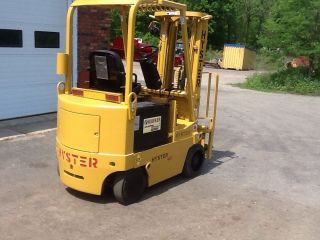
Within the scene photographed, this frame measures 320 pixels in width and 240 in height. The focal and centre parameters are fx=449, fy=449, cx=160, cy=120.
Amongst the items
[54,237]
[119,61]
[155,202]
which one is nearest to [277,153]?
[155,202]

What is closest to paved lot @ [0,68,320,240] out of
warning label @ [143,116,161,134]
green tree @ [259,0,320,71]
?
warning label @ [143,116,161,134]

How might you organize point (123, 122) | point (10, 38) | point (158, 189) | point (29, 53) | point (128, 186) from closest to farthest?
point (123, 122) < point (128, 186) < point (158, 189) < point (10, 38) < point (29, 53)

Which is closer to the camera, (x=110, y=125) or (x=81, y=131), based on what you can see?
(x=110, y=125)

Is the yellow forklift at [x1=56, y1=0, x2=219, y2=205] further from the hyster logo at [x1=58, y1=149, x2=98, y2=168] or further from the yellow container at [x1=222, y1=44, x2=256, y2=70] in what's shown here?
the yellow container at [x1=222, y1=44, x2=256, y2=70]

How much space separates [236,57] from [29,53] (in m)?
23.8

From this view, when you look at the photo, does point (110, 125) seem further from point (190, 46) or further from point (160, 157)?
point (190, 46)

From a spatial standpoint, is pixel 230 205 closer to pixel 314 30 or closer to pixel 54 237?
pixel 54 237

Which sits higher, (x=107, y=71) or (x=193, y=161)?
(x=107, y=71)

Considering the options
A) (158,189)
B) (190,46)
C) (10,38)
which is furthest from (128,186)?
(10,38)

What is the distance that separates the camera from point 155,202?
5840 mm

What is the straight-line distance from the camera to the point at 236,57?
32.2 m

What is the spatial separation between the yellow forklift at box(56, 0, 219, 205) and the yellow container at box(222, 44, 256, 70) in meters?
25.9

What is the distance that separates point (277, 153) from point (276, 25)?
1294cm

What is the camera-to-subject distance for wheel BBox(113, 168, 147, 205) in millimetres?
5596
